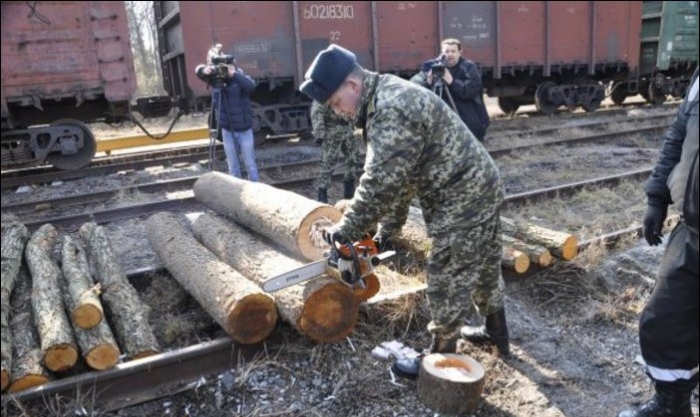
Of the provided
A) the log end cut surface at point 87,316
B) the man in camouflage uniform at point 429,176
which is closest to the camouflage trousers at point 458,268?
the man in camouflage uniform at point 429,176

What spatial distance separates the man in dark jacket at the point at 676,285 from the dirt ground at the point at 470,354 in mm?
578

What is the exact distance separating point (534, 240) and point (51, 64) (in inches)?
327

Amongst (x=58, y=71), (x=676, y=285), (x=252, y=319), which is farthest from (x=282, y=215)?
(x=58, y=71)

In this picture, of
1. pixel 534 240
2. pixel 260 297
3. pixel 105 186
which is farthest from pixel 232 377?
pixel 105 186

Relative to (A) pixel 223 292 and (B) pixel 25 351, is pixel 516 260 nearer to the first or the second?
(A) pixel 223 292

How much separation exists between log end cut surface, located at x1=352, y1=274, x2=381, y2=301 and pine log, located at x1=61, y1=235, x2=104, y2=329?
1.60m

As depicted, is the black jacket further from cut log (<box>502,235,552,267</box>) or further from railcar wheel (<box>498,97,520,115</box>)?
railcar wheel (<box>498,97,520,115</box>)

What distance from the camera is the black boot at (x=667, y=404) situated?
2.76 meters

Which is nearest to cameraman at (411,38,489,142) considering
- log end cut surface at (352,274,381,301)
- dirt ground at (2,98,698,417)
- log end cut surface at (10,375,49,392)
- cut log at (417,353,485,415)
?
dirt ground at (2,98,698,417)

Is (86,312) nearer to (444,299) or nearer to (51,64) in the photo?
(444,299)

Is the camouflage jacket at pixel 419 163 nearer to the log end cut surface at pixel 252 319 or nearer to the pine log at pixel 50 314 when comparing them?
the log end cut surface at pixel 252 319

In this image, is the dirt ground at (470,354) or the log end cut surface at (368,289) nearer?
the dirt ground at (470,354)

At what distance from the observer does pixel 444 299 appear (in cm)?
324

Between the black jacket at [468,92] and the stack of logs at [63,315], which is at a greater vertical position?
the black jacket at [468,92]
